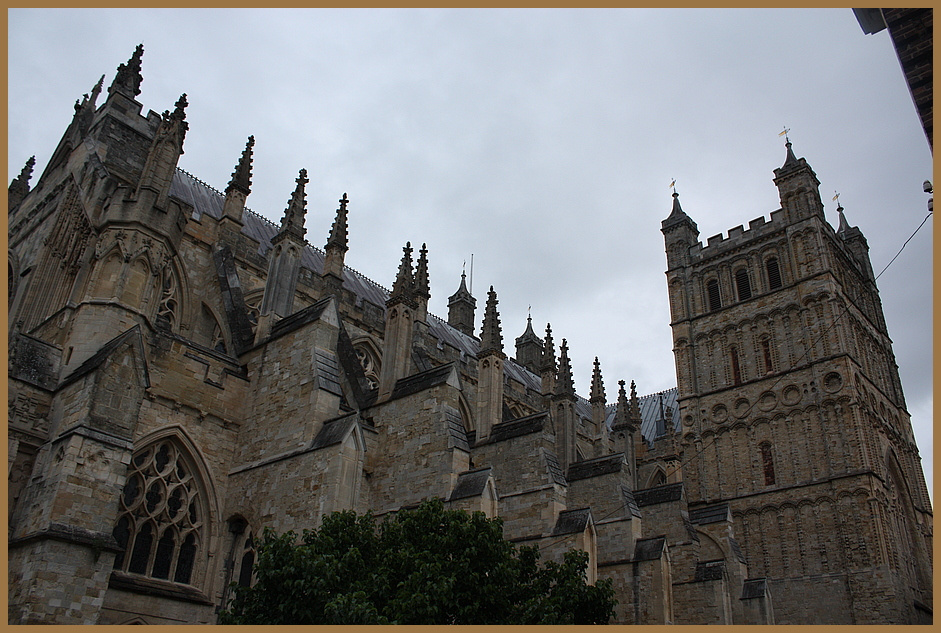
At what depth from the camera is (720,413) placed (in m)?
32.5

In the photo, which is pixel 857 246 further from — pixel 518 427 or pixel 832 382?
pixel 518 427

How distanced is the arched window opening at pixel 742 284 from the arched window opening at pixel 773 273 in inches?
38.8

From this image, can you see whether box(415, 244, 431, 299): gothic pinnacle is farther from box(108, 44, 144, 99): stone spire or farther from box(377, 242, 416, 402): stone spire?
box(108, 44, 144, 99): stone spire

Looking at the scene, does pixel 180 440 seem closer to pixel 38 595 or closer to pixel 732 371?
pixel 38 595

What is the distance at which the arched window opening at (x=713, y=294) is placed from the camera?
35.5 m

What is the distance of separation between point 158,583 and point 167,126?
9261 millimetres

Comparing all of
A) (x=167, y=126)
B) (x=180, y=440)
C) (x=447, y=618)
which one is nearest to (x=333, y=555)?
(x=447, y=618)

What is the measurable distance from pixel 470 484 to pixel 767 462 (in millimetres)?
20338

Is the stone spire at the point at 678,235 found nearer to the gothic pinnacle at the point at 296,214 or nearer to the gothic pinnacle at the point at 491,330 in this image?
the gothic pinnacle at the point at 491,330

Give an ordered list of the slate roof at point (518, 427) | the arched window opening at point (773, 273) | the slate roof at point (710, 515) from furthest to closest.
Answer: the arched window opening at point (773, 273)
the slate roof at point (710, 515)
the slate roof at point (518, 427)

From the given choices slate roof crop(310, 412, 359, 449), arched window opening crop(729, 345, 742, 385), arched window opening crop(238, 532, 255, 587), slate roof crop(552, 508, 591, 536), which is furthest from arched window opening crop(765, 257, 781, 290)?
arched window opening crop(238, 532, 255, 587)

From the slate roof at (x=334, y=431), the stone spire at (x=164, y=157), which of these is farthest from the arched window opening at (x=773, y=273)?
the stone spire at (x=164, y=157)

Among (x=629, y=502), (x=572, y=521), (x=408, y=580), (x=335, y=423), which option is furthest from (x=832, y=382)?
(x=408, y=580)

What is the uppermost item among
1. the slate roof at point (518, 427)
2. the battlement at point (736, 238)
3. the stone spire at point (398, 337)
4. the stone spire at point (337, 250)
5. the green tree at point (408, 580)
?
the battlement at point (736, 238)
